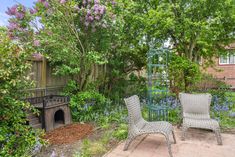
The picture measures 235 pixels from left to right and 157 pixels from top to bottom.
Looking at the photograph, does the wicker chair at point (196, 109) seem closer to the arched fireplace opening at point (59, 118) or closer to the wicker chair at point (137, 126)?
the wicker chair at point (137, 126)

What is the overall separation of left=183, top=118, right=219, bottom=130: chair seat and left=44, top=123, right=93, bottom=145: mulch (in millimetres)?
2034

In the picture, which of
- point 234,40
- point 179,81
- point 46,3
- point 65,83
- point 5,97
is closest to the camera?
point 5,97

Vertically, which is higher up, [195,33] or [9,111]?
[195,33]

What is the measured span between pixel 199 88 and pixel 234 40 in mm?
2137

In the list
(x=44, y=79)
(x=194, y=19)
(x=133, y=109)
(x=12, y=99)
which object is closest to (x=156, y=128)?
(x=133, y=109)

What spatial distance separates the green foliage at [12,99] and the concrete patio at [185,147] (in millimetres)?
1347

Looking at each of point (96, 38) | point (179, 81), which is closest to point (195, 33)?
point (179, 81)

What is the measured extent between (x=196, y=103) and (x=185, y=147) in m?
1.17

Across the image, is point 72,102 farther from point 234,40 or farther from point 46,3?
point 234,40

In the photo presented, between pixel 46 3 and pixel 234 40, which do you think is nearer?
pixel 46 3

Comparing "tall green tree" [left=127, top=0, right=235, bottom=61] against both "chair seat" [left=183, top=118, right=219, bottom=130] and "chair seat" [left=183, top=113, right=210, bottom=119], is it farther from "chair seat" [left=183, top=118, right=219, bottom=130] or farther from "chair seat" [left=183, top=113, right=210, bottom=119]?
"chair seat" [left=183, top=118, right=219, bottom=130]

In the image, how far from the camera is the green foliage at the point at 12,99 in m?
2.40

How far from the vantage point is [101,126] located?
4734 mm

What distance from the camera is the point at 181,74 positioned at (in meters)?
6.45
